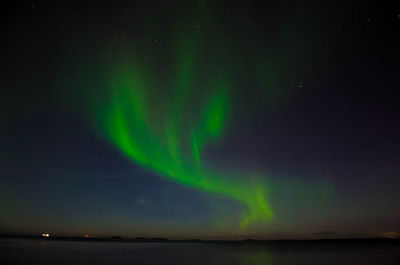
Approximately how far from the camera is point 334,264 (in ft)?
118

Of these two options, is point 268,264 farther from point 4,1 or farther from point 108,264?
point 4,1

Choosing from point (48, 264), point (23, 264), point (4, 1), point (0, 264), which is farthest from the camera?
point (48, 264)

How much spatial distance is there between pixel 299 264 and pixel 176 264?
17.7 metres

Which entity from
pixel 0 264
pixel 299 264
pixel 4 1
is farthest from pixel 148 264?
pixel 4 1

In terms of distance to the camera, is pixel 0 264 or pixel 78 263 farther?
pixel 78 263

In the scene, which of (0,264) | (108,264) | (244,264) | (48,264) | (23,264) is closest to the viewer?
(0,264)

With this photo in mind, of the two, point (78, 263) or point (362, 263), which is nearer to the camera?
point (78, 263)

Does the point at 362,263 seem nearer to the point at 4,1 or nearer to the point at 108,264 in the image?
the point at 108,264

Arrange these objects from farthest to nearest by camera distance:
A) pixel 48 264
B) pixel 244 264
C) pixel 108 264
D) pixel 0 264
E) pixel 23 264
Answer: pixel 244 264 → pixel 108 264 → pixel 48 264 → pixel 23 264 → pixel 0 264

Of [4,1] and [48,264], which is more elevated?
[4,1]

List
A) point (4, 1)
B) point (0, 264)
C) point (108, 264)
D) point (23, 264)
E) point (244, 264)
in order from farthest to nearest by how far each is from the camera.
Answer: point (244, 264)
point (108, 264)
point (23, 264)
point (0, 264)
point (4, 1)

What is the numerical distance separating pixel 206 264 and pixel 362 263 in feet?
75.1

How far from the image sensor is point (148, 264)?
35.9 meters

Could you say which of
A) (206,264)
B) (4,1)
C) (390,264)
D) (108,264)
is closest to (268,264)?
(206,264)
